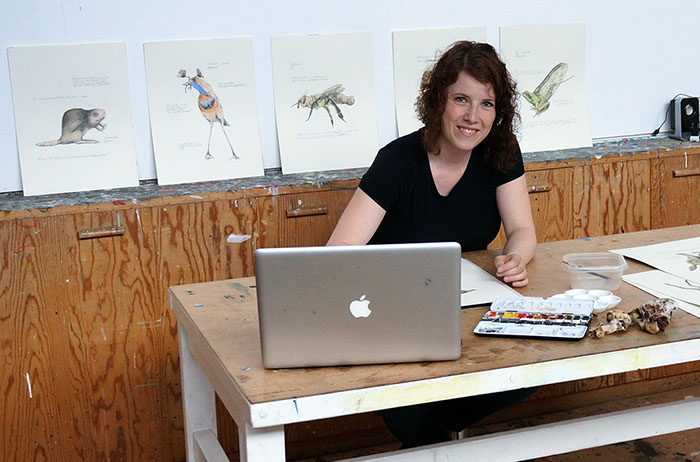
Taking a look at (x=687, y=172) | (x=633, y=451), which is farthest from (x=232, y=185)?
(x=687, y=172)

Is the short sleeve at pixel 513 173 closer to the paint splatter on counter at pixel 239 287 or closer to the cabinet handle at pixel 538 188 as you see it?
the cabinet handle at pixel 538 188

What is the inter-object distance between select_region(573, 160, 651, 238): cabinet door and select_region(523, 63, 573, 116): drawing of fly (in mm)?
395

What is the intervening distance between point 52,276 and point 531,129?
198 cm

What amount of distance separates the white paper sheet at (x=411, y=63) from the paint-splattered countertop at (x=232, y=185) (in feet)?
1.09

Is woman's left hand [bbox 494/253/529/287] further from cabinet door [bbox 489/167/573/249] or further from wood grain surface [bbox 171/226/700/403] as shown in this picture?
cabinet door [bbox 489/167/573/249]

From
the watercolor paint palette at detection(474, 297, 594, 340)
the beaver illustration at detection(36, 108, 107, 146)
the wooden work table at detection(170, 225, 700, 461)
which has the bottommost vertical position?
the wooden work table at detection(170, 225, 700, 461)

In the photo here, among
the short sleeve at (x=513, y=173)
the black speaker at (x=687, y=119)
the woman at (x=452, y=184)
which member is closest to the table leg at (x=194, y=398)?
the woman at (x=452, y=184)

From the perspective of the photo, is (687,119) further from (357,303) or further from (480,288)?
(357,303)

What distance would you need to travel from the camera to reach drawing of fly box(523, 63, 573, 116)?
3590 mm

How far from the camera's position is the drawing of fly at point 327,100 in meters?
3.28

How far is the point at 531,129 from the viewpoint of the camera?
3.57 metres

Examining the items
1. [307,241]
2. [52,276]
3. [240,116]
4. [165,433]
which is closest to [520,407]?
[307,241]

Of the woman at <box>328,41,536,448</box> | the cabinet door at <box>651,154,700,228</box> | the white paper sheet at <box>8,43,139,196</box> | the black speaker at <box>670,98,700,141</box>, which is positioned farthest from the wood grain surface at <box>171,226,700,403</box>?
the black speaker at <box>670,98,700,141</box>

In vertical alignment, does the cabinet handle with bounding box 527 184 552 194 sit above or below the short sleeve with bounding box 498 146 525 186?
below
